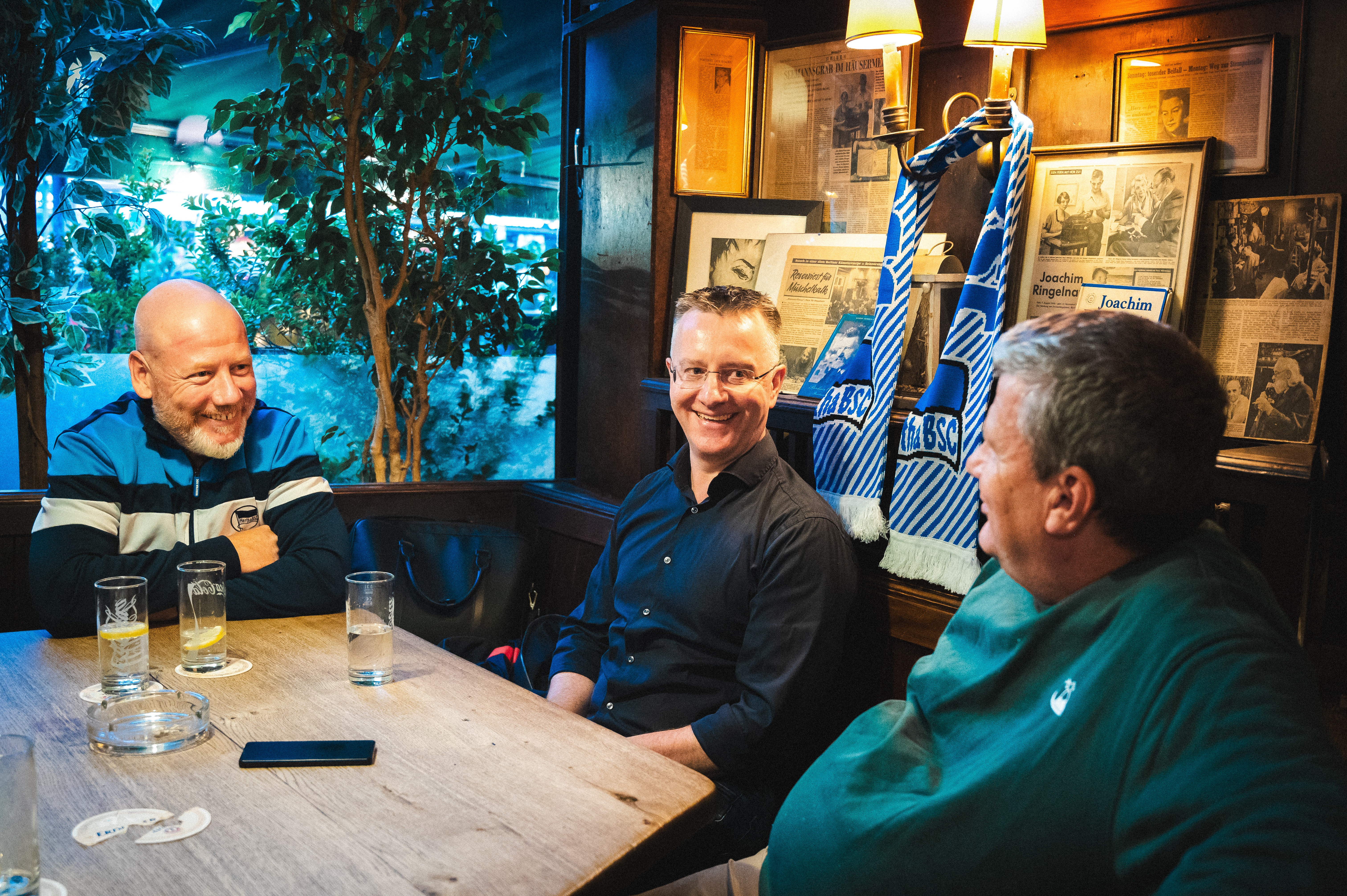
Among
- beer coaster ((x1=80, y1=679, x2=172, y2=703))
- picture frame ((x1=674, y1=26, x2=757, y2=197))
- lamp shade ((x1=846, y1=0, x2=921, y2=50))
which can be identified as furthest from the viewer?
picture frame ((x1=674, y1=26, x2=757, y2=197))

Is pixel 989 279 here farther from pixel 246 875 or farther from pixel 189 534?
pixel 189 534

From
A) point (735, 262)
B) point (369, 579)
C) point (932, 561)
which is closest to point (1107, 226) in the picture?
point (932, 561)

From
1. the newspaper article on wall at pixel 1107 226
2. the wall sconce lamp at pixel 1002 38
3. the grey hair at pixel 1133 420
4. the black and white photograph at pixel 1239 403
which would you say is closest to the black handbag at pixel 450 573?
the newspaper article on wall at pixel 1107 226

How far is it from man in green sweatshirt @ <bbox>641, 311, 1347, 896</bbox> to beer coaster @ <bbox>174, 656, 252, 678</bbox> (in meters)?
0.95

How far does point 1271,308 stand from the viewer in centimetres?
185

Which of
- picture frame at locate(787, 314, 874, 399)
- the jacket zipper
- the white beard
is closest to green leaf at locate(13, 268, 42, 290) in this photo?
the white beard

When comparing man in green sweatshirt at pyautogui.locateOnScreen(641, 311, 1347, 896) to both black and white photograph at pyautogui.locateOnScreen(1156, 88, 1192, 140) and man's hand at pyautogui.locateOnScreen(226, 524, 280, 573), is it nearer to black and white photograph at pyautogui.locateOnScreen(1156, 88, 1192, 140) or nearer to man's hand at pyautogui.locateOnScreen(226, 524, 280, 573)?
black and white photograph at pyautogui.locateOnScreen(1156, 88, 1192, 140)

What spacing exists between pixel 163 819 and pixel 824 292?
1890 millimetres

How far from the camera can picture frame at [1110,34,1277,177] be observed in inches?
73.9

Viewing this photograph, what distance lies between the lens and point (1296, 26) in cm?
185

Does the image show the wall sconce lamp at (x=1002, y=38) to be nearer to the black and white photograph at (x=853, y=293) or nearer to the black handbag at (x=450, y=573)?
the black and white photograph at (x=853, y=293)

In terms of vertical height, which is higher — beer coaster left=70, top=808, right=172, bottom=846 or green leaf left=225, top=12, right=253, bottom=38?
green leaf left=225, top=12, right=253, bottom=38

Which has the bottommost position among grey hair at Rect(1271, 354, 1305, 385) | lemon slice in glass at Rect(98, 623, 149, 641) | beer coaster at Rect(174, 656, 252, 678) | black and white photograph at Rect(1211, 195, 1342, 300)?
beer coaster at Rect(174, 656, 252, 678)

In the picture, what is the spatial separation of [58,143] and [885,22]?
2.43 m
